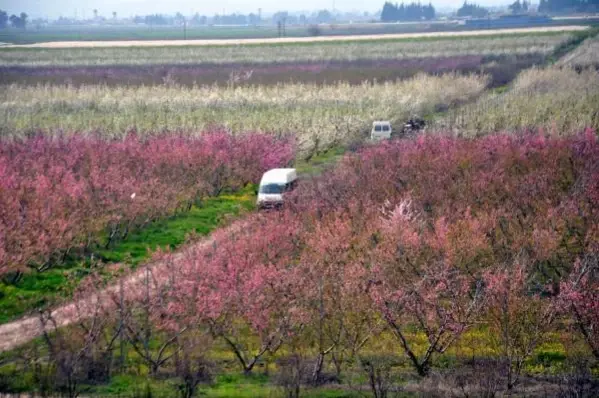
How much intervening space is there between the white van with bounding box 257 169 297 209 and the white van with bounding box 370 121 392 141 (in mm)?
11454

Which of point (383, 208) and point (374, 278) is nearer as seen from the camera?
point (374, 278)

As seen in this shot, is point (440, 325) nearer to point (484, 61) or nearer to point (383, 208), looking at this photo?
point (383, 208)

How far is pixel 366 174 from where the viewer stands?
26.3 metres

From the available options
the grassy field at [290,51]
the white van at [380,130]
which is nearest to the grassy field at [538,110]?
the white van at [380,130]

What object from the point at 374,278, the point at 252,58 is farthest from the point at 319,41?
the point at 374,278

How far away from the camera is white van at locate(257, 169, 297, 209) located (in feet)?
86.6

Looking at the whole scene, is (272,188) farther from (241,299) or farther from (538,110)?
(538,110)

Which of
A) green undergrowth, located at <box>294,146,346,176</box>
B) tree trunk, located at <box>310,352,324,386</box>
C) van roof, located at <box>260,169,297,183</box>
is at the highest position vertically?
van roof, located at <box>260,169,297,183</box>

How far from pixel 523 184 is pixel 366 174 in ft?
15.8

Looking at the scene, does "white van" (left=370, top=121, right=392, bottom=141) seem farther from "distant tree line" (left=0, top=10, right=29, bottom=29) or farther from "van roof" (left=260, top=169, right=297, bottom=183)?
"distant tree line" (left=0, top=10, right=29, bottom=29)

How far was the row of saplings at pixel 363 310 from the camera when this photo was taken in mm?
14945

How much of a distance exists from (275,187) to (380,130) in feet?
44.5

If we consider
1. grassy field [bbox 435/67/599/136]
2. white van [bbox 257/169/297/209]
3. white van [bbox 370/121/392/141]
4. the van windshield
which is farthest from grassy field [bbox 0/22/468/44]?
the van windshield

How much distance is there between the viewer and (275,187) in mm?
27141
